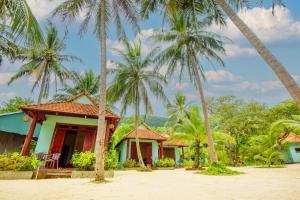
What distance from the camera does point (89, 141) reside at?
36.4ft

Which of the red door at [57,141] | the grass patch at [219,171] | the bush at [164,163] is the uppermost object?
the red door at [57,141]

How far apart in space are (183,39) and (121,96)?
653 centimetres

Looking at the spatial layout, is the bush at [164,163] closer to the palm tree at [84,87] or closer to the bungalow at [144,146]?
the bungalow at [144,146]

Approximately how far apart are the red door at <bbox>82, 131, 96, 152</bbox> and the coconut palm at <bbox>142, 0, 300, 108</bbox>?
7139 mm

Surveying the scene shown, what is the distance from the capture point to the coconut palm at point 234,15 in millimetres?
4070

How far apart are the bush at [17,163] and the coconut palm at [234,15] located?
8.24 m

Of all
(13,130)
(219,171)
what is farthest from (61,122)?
(219,171)

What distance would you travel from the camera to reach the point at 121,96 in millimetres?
16016

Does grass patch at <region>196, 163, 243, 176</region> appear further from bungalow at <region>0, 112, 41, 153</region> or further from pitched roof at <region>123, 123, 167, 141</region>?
bungalow at <region>0, 112, 41, 153</region>

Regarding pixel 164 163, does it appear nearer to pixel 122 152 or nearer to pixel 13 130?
pixel 122 152

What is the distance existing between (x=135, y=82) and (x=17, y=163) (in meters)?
9.78

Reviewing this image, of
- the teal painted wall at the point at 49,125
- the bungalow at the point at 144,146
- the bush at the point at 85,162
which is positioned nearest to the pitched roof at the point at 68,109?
the teal painted wall at the point at 49,125

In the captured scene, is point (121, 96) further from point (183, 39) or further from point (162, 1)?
point (162, 1)

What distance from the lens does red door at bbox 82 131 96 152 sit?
36.0ft
